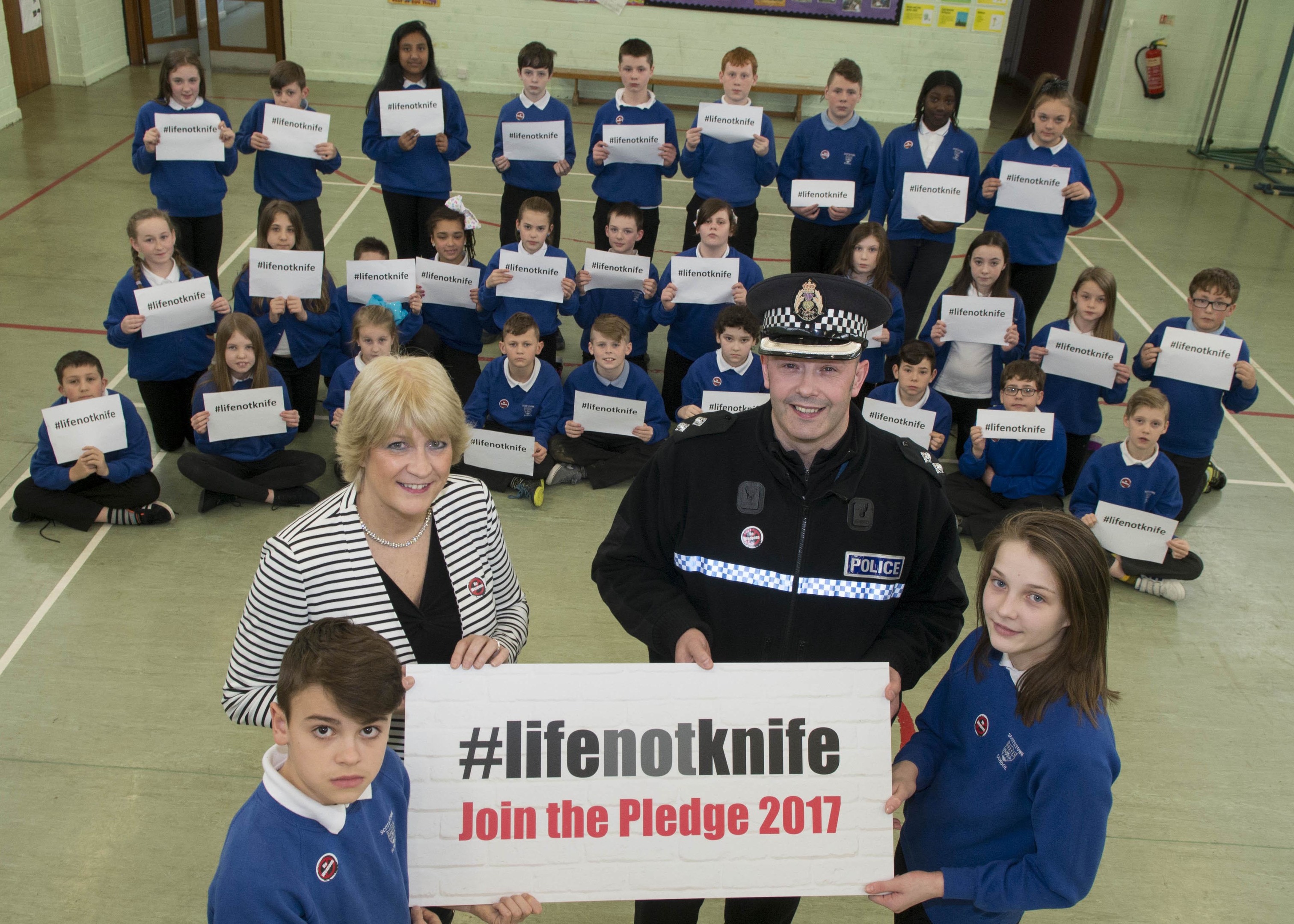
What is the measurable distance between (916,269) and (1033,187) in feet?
3.00

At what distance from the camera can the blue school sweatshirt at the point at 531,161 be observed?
25.7 ft

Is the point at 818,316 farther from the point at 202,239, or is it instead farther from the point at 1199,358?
the point at 202,239

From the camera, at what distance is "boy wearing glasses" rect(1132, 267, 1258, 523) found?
6008 millimetres

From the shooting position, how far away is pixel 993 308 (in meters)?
6.49

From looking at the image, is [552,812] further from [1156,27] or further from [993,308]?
[1156,27]

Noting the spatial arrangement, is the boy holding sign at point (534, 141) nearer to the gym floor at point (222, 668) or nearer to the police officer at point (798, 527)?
the gym floor at point (222, 668)

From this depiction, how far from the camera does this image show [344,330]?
22.4ft

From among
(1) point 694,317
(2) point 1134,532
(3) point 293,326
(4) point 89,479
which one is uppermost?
(1) point 694,317

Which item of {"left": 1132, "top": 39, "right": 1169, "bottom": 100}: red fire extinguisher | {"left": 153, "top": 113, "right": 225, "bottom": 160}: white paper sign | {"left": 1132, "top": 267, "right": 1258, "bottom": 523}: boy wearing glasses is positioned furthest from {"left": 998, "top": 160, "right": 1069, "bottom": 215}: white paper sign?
{"left": 1132, "top": 39, "right": 1169, "bottom": 100}: red fire extinguisher

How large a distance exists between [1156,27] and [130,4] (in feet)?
46.7

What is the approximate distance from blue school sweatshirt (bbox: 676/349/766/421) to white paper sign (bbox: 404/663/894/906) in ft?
12.2

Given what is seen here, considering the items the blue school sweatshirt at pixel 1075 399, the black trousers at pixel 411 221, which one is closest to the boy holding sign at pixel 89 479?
the black trousers at pixel 411 221

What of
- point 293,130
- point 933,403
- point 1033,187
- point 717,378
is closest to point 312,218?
point 293,130

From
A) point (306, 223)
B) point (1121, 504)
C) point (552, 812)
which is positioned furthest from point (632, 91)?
point (552, 812)
